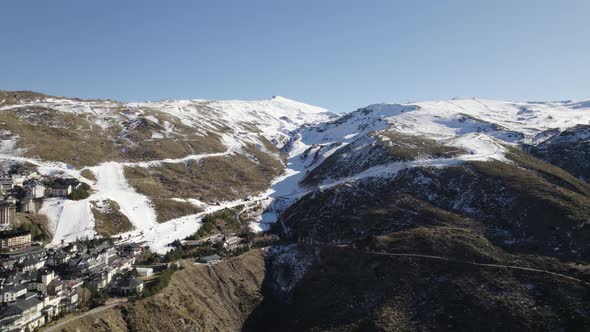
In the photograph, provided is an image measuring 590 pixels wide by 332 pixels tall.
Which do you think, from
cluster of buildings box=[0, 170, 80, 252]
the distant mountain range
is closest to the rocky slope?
the distant mountain range

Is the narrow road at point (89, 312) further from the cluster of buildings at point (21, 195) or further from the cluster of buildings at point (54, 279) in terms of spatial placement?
the cluster of buildings at point (21, 195)

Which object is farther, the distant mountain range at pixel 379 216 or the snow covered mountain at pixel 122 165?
the snow covered mountain at pixel 122 165

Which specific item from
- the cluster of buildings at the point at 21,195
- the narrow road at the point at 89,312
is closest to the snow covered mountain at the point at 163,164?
the cluster of buildings at the point at 21,195

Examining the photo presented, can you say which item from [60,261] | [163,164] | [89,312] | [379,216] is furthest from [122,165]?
[89,312]

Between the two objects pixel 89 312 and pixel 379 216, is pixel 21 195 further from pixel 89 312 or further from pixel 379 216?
pixel 379 216

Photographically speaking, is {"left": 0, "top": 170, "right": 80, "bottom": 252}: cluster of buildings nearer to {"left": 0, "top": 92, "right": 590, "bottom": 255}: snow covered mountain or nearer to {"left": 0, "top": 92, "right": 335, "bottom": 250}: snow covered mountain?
{"left": 0, "top": 92, "right": 335, "bottom": 250}: snow covered mountain

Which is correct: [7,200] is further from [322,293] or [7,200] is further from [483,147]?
[483,147]

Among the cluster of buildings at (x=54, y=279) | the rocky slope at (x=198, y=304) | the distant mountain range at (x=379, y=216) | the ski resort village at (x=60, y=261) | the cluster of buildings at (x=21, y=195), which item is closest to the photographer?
the cluster of buildings at (x=54, y=279)

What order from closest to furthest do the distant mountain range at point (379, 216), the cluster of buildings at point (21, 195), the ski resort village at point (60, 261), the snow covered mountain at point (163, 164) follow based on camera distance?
the ski resort village at point (60, 261) < the distant mountain range at point (379, 216) < the cluster of buildings at point (21, 195) < the snow covered mountain at point (163, 164)

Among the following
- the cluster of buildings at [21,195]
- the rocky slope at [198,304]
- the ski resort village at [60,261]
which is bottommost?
the rocky slope at [198,304]

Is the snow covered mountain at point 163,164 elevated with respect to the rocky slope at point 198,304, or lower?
elevated
